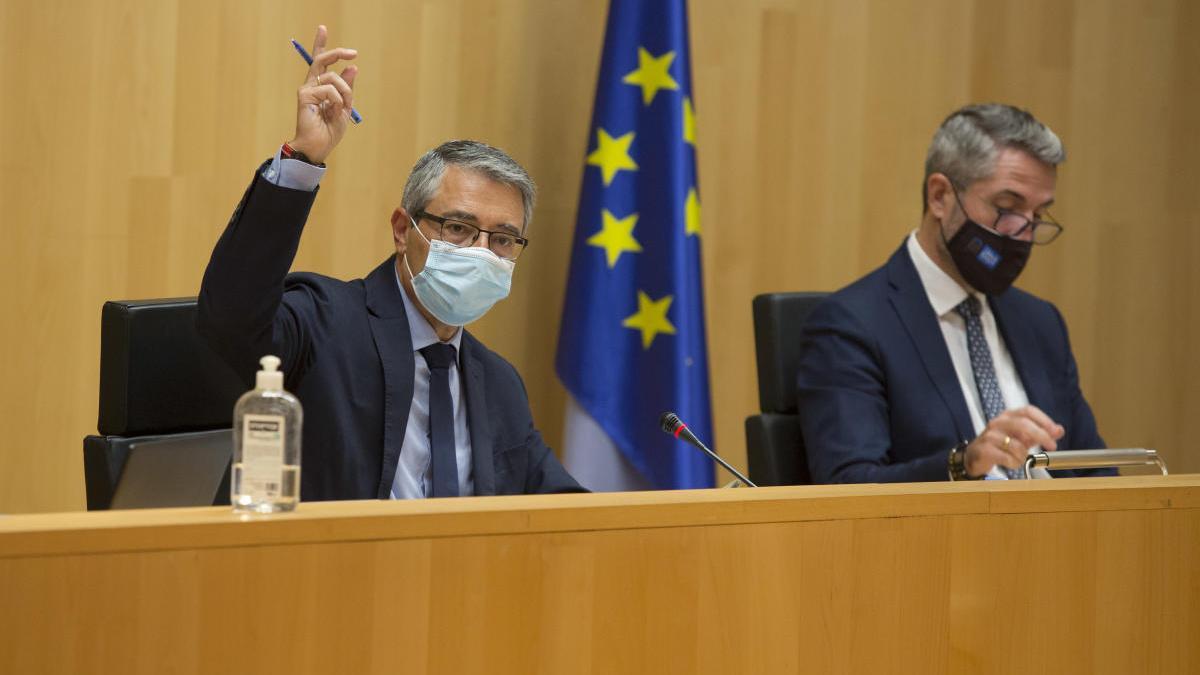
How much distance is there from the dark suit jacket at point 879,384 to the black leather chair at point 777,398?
0.06 metres

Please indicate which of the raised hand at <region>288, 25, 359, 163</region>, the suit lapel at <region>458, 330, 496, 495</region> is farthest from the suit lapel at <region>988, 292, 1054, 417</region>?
the raised hand at <region>288, 25, 359, 163</region>

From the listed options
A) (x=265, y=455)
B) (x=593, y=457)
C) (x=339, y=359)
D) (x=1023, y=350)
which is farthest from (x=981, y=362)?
(x=265, y=455)

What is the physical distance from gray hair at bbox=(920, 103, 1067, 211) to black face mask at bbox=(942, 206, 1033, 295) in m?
0.13

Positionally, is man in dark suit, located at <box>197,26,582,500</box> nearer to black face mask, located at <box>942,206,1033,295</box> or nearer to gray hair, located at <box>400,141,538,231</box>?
gray hair, located at <box>400,141,538,231</box>

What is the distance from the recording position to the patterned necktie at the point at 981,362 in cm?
312

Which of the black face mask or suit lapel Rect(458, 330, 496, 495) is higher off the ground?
the black face mask

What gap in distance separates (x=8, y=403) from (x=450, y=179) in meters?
1.32

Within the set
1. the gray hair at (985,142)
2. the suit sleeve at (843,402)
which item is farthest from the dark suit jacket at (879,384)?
the gray hair at (985,142)

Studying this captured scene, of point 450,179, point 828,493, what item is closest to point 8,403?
point 450,179

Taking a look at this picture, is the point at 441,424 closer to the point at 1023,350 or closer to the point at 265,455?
the point at 265,455

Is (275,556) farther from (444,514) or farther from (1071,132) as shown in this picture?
(1071,132)

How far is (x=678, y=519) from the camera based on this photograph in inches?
65.9

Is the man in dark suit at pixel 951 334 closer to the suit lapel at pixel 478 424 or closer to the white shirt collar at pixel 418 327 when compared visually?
the suit lapel at pixel 478 424

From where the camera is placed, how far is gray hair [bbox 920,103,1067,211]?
3.21 m
